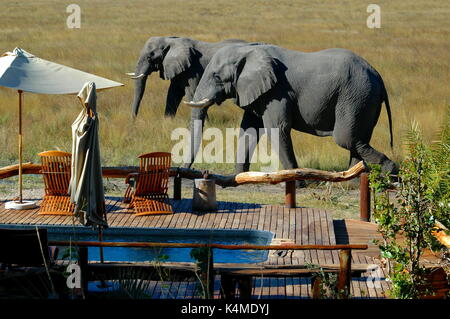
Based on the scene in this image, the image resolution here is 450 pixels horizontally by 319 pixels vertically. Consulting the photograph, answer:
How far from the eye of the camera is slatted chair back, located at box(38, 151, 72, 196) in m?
12.2

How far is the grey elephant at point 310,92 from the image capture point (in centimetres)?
1513

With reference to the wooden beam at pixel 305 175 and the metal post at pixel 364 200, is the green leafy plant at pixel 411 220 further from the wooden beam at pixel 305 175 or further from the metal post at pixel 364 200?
the wooden beam at pixel 305 175

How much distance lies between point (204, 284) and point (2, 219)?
475 centimetres

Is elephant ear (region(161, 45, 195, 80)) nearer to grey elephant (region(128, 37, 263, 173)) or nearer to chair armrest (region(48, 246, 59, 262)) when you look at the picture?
grey elephant (region(128, 37, 263, 173))

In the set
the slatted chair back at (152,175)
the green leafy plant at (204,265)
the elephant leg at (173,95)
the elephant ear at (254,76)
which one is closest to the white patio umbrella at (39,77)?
the slatted chair back at (152,175)

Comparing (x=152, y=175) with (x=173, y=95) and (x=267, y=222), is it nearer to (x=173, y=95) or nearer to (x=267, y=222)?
(x=267, y=222)

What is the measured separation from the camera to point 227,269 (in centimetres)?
836

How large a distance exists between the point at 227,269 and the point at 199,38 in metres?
30.2

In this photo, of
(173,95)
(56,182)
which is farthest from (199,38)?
(56,182)

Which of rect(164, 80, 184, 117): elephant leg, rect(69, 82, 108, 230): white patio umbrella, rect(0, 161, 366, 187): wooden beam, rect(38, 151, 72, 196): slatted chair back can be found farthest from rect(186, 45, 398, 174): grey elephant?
rect(69, 82, 108, 230): white patio umbrella

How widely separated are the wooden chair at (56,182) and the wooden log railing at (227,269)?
362cm

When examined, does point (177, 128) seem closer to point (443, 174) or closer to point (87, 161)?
point (87, 161)

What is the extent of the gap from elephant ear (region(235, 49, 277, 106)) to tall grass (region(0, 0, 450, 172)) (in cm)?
211

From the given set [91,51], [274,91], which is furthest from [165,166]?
[91,51]
